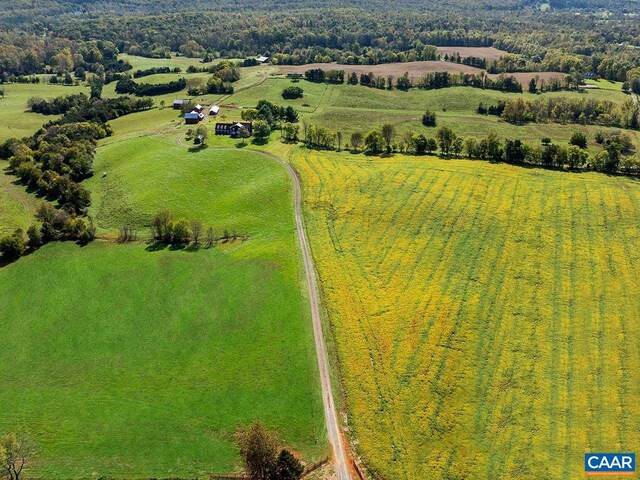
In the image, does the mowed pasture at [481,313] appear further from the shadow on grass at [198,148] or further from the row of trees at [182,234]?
the shadow on grass at [198,148]

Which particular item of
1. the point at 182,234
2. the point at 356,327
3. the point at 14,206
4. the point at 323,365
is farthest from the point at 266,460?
the point at 14,206

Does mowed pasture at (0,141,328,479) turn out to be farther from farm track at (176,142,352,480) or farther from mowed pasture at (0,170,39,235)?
mowed pasture at (0,170,39,235)

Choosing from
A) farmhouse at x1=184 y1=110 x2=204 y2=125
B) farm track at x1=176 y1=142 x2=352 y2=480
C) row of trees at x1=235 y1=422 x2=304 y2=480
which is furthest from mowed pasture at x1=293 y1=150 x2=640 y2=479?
farmhouse at x1=184 y1=110 x2=204 y2=125

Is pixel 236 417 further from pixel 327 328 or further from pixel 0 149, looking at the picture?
pixel 0 149

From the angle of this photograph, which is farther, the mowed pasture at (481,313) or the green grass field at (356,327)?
the green grass field at (356,327)

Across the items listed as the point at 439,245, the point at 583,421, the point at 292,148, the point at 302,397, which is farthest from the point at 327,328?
the point at 292,148

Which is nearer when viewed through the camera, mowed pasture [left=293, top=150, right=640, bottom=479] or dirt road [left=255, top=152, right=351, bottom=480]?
dirt road [left=255, top=152, right=351, bottom=480]

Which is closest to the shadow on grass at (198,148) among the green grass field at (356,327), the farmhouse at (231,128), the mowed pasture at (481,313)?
the farmhouse at (231,128)
